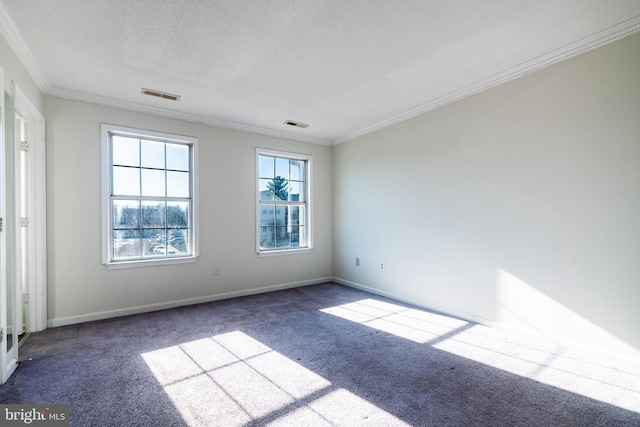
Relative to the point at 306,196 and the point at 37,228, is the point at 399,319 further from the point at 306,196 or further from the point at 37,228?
the point at 37,228

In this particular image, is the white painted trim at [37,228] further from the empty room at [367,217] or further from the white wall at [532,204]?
the white wall at [532,204]

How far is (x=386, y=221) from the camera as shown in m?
4.34

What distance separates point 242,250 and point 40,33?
10.1ft

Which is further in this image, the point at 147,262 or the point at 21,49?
the point at 147,262

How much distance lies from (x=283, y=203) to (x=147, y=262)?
84.3 inches

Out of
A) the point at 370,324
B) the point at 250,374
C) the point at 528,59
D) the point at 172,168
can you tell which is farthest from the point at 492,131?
the point at 172,168

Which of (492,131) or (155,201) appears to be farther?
(155,201)

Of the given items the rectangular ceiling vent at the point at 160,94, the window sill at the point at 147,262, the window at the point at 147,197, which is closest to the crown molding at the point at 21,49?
the window at the point at 147,197

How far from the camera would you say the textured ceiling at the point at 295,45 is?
2.05 m

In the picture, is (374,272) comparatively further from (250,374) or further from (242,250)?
(250,374)

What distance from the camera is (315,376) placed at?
217cm

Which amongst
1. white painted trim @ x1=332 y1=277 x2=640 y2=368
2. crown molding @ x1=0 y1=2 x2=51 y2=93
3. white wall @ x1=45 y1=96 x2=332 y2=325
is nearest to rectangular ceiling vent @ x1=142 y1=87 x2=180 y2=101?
white wall @ x1=45 y1=96 x2=332 y2=325

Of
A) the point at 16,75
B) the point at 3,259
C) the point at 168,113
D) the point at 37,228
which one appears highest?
the point at 168,113

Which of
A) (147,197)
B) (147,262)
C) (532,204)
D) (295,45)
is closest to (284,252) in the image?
(147,262)
